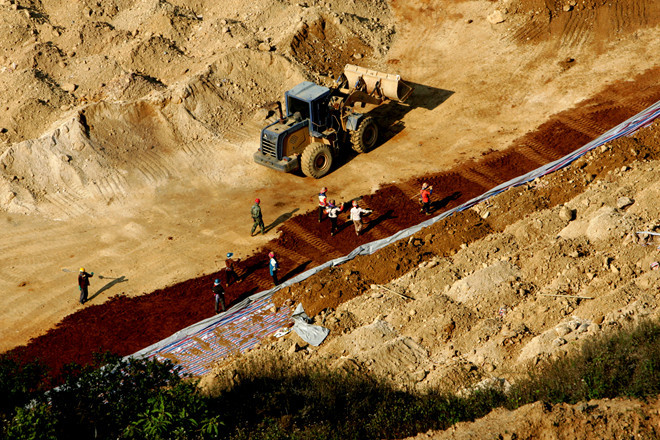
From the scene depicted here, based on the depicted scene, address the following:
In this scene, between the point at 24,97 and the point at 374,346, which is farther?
the point at 24,97

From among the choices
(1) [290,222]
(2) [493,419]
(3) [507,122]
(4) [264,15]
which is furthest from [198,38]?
(2) [493,419]

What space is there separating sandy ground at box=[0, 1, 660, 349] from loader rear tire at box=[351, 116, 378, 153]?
426 millimetres

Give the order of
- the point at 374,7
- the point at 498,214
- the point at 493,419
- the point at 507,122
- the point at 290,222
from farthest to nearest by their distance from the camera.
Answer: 1. the point at 374,7
2. the point at 507,122
3. the point at 290,222
4. the point at 498,214
5. the point at 493,419

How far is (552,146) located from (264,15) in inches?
568

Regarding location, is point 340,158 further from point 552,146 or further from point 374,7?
point 374,7

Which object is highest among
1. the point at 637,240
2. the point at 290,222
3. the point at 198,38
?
the point at 198,38

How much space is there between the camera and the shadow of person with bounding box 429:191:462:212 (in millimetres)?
20158

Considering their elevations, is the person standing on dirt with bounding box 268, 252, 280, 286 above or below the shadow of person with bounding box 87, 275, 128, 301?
above

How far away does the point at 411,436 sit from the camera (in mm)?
11281

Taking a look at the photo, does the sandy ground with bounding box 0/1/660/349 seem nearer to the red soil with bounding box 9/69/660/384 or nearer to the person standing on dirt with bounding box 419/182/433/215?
the red soil with bounding box 9/69/660/384

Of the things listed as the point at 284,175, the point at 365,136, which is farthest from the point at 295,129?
the point at 365,136

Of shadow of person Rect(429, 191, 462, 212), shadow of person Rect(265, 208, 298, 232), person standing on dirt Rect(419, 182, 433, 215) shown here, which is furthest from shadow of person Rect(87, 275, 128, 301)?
shadow of person Rect(429, 191, 462, 212)

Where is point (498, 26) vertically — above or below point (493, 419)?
above

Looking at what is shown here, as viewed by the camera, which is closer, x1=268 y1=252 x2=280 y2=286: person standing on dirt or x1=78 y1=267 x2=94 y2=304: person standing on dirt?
x1=78 y1=267 x2=94 y2=304: person standing on dirt
